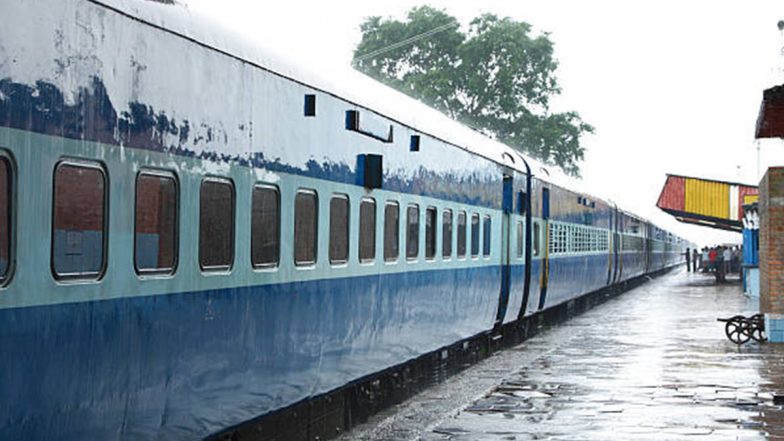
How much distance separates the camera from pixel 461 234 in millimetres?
16016

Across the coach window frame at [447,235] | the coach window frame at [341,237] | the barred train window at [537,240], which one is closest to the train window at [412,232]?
the coach window frame at [447,235]

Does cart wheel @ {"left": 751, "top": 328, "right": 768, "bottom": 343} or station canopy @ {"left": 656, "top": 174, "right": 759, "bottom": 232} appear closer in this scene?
cart wheel @ {"left": 751, "top": 328, "right": 768, "bottom": 343}

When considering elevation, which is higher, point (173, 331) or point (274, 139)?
point (274, 139)

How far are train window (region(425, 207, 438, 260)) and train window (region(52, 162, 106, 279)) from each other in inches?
307

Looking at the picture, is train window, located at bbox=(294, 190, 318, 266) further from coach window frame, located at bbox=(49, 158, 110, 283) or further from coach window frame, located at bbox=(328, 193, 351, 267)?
coach window frame, located at bbox=(49, 158, 110, 283)

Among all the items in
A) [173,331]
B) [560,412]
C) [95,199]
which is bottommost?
[560,412]

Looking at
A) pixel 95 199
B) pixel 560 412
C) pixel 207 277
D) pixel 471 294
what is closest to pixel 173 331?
pixel 207 277

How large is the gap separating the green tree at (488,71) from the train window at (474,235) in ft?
184

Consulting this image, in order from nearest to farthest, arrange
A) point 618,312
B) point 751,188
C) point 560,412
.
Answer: point 560,412
point 618,312
point 751,188

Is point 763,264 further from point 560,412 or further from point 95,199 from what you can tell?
point 95,199

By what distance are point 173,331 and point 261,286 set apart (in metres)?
1.43

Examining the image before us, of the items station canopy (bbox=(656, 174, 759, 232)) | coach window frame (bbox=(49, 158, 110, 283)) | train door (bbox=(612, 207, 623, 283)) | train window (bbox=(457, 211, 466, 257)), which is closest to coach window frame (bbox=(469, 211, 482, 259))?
train window (bbox=(457, 211, 466, 257))

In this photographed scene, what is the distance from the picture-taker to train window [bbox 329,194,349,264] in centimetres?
1041

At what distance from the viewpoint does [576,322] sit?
Result: 1155 inches
